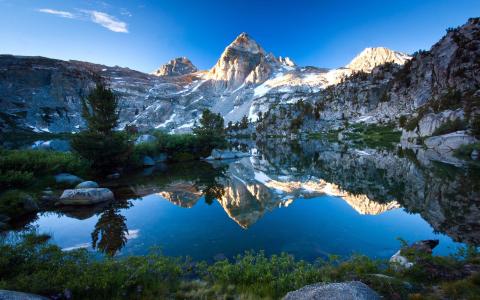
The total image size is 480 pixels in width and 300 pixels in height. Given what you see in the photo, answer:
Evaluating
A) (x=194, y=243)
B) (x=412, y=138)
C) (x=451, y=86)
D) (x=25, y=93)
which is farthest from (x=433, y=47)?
(x=25, y=93)

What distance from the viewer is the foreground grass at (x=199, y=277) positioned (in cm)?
653

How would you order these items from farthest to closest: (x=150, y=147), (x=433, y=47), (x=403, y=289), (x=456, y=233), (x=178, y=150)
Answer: (x=433, y=47) → (x=178, y=150) → (x=150, y=147) → (x=456, y=233) → (x=403, y=289)

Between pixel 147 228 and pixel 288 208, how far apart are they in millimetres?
11066

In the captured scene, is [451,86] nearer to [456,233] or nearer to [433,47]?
[433,47]

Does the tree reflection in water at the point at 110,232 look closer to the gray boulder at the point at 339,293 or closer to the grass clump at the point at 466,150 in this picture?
the gray boulder at the point at 339,293

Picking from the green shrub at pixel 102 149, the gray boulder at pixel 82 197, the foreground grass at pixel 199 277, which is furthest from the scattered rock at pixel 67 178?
the foreground grass at pixel 199 277

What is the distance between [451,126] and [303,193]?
2277 inches

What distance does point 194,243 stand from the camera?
1379 centimetres

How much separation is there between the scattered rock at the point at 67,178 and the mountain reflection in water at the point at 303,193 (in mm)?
3344

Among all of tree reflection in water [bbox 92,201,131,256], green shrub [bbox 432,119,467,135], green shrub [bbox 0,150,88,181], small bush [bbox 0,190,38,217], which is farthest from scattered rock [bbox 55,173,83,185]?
green shrub [bbox 432,119,467,135]

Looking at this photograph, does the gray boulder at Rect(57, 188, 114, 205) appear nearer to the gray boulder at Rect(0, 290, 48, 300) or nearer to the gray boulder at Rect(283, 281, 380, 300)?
the gray boulder at Rect(0, 290, 48, 300)

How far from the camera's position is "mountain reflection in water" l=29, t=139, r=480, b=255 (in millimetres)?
15420

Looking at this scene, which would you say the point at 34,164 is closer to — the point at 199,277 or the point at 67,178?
the point at 67,178

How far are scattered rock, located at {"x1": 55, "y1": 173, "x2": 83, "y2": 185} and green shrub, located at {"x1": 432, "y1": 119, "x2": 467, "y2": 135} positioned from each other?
7524cm
